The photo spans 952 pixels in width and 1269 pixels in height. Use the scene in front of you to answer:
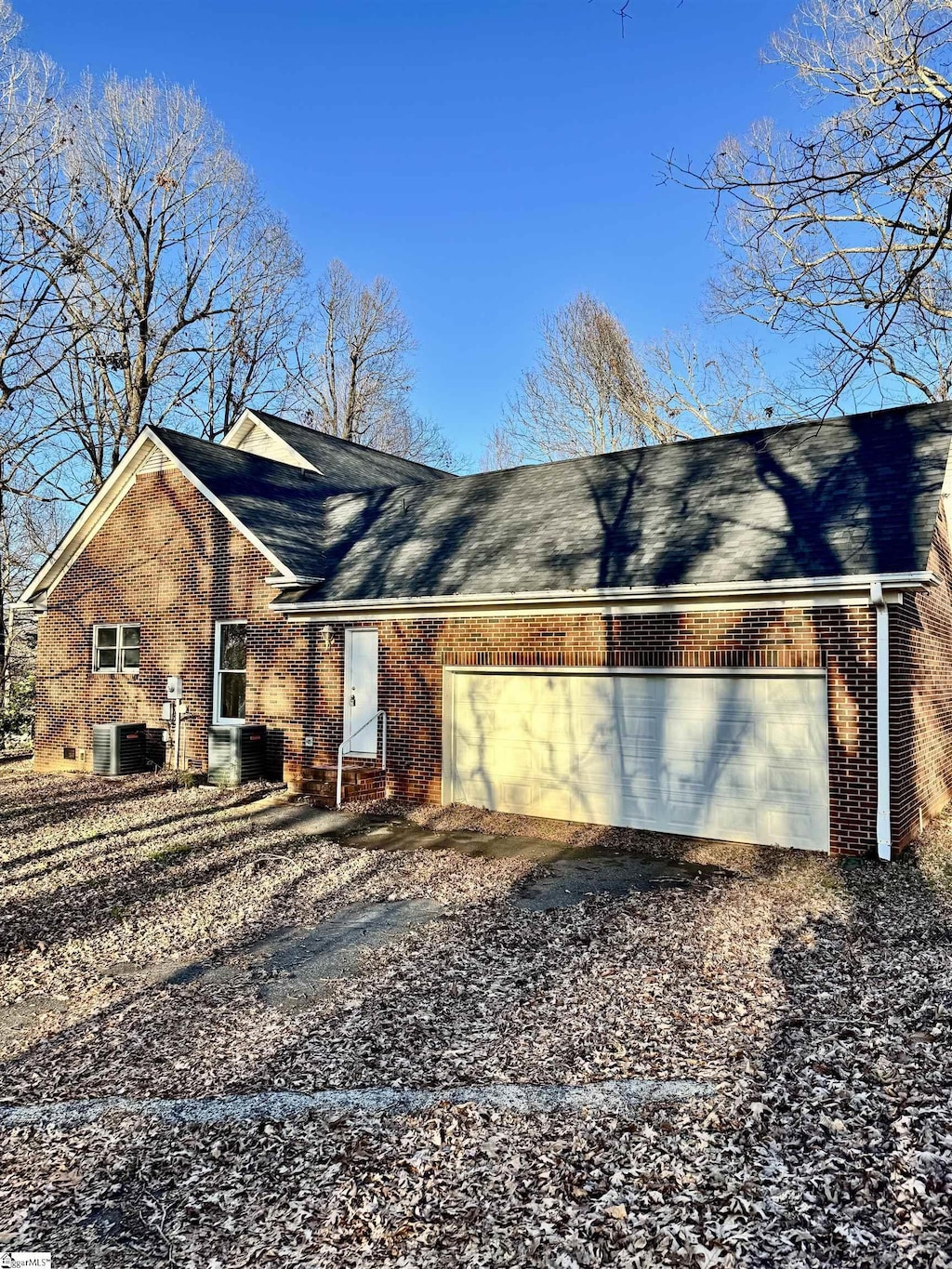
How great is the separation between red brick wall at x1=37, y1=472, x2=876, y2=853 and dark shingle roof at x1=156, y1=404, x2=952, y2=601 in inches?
21.9

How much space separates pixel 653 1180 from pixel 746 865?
5.38 meters

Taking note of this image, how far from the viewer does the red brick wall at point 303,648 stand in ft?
26.8

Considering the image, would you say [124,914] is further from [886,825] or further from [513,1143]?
[886,825]

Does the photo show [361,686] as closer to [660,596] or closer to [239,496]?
[239,496]

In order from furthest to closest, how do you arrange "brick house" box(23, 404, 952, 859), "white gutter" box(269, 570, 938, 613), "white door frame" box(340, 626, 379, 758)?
"white door frame" box(340, 626, 379, 758) → "brick house" box(23, 404, 952, 859) → "white gutter" box(269, 570, 938, 613)

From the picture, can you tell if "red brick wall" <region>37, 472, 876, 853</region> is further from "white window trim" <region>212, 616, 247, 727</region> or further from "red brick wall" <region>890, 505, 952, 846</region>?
"red brick wall" <region>890, 505, 952, 846</region>

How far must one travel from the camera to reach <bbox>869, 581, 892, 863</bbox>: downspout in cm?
780

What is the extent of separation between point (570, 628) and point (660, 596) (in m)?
1.36

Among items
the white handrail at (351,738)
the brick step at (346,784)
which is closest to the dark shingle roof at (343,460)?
the white handrail at (351,738)

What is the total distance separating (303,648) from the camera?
42.3 ft

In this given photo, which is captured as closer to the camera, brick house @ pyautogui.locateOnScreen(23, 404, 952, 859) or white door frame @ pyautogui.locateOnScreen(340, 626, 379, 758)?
brick house @ pyautogui.locateOnScreen(23, 404, 952, 859)

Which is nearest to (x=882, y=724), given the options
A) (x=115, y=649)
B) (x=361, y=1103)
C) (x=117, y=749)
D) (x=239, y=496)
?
(x=361, y=1103)

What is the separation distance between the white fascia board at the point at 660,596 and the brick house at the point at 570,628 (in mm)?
36

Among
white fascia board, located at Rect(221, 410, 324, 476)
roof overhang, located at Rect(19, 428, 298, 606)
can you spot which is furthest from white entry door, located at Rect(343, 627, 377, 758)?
white fascia board, located at Rect(221, 410, 324, 476)
